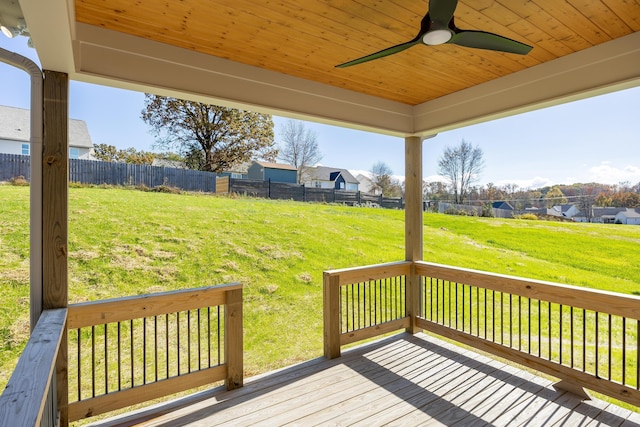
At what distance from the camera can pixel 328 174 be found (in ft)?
23.2

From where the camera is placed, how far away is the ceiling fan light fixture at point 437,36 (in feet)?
5.45

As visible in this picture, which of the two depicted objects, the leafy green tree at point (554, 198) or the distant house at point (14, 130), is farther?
the leafy green tree at point (554, 198)

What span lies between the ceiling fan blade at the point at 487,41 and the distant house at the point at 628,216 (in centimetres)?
304

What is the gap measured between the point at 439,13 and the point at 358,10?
0.60 m

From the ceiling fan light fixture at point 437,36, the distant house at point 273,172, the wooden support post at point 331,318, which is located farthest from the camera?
the distant house at point 273,172

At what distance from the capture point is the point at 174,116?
5902mm

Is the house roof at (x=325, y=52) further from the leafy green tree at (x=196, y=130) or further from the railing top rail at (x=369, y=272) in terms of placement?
the leafy green tree at (x=196, y=130)

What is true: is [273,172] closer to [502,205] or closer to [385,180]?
[385,180]

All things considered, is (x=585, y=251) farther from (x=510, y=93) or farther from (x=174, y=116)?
(x=174, y=116)

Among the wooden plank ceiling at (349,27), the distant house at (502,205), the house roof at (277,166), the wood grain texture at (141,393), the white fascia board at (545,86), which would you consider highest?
the wooden plank ceiling at (349,27)

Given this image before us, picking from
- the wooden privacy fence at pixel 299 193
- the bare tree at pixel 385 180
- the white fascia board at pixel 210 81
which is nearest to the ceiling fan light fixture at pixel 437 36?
the white fascia board at pixel 210 81

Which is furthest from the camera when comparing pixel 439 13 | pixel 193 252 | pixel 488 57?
pixel 193 252

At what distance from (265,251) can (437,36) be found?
508cm

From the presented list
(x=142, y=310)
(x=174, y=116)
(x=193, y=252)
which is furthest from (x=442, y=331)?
(x=174, y=116)
